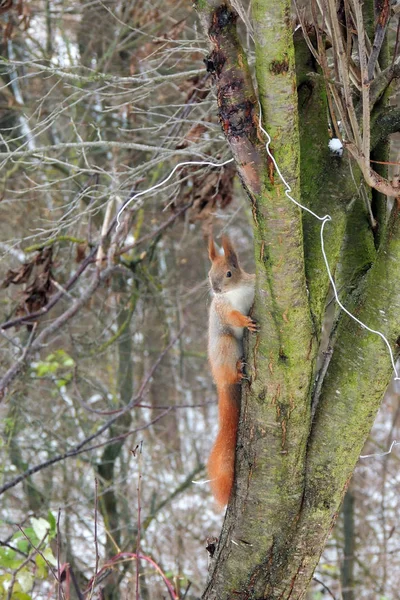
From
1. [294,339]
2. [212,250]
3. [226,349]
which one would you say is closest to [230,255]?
[212,250]

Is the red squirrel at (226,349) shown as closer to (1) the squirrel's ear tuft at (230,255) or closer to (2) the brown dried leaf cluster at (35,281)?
(1) the squirrel's ear tuft at (230,255)

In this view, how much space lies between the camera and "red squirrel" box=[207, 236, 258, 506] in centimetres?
236

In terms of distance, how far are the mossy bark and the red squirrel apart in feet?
0.36

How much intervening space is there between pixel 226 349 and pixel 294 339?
27.5 inches

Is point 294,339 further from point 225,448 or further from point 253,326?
point 225,448

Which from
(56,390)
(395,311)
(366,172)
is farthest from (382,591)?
(366,172)

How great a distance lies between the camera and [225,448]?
2412mm

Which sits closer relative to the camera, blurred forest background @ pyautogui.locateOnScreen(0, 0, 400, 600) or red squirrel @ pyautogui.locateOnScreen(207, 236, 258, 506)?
red squirrel @ pyautogui.locateOnScreen(207, 236, 258, 506)

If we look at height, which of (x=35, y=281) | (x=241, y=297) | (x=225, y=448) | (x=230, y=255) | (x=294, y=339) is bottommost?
(x=225, y=448)

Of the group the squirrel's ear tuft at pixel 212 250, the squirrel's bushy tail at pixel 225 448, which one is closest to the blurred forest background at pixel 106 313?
the squirrel's ear tuft at pixel 212 250

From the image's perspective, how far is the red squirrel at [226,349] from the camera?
2.36 meters

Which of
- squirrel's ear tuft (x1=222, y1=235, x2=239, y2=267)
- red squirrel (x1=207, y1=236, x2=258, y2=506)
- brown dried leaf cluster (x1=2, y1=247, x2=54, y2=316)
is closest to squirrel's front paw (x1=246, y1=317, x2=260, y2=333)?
red squirrel (x1=207, y1=236, x2=258, y2=506)

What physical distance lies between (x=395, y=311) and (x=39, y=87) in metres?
5.45

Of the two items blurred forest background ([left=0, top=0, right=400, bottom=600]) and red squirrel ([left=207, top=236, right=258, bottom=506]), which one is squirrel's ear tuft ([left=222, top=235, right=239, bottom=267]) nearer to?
red squirrel ([left=207, top=236, right=258, bottom=506])
